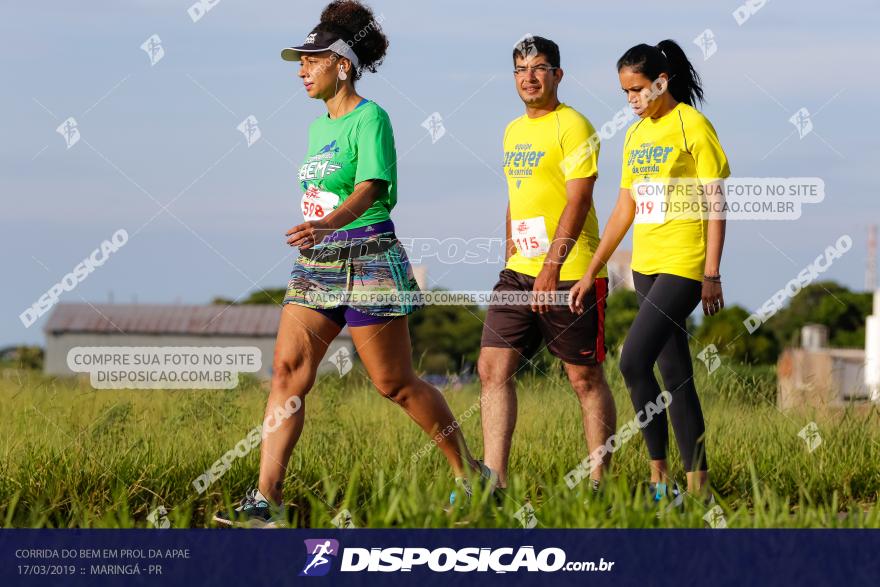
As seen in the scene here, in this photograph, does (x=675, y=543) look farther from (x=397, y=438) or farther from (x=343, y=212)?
(x=397, y=438)

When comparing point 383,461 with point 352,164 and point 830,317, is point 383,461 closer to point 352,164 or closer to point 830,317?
point 352,164

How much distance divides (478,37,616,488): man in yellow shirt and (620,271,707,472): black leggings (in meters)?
0.26

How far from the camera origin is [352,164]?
5.18 metres

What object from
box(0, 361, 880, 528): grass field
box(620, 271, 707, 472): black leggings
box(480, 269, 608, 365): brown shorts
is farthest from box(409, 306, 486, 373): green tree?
box(620, 271, 707, 472): black leggings

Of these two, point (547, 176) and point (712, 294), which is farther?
point (547, 176)

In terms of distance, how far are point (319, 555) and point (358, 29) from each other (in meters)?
2.44

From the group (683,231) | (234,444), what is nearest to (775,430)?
(683,231)

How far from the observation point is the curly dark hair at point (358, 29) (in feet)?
17.7

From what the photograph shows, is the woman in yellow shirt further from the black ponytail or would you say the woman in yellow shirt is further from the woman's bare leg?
the woman's bare leg

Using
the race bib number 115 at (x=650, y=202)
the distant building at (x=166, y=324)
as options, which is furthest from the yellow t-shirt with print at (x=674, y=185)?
the distant building at (x=166, y=324)

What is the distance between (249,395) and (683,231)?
361 centimetres

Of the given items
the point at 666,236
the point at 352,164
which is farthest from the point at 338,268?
the point at 666,236

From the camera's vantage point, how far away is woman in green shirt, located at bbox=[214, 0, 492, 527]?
5156 mm

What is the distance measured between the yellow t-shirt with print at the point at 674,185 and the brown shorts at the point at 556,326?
33 centimetres
